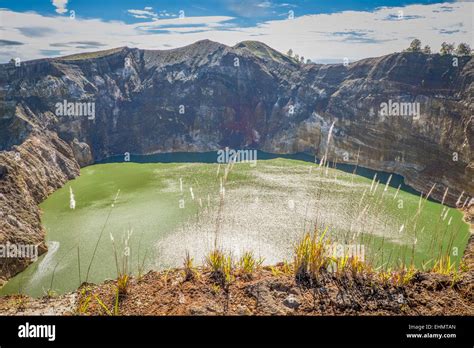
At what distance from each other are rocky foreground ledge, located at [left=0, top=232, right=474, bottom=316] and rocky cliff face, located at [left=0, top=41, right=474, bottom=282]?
54.7 feet

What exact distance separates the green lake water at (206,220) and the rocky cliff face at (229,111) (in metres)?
2.94

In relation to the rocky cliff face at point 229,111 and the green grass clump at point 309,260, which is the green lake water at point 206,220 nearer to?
the rocky cliff face at point 229,111

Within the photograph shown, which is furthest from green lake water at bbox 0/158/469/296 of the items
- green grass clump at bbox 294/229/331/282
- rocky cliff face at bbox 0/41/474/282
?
green grass clump at bbox 294/229/331/282

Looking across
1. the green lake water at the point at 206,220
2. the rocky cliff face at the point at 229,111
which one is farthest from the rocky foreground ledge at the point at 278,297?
the rocky cliff face at the point at 229,111

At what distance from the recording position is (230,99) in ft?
195

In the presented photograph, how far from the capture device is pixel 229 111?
192 feet

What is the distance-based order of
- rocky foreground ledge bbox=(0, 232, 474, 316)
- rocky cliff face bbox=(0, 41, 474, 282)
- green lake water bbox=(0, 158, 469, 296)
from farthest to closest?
rocky cliff face bbox=(0, 41, 474, 282) < green lake water bbox=(0, 158, 469, 296) < rocky foreground ledge bbox=(0, 232, 474, 316)

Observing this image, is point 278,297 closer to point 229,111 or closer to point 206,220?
Answer: point 206,220

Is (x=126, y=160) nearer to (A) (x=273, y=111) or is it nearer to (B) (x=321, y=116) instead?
(A) (x=273, y=111)

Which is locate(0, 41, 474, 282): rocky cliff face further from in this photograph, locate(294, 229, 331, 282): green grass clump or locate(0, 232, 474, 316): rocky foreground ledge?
locate(294, 229, 331, 282): green grass clump

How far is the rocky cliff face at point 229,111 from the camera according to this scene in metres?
33.8

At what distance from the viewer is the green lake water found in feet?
58.0

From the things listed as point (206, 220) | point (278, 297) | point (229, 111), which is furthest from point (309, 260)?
point (229, 111)
